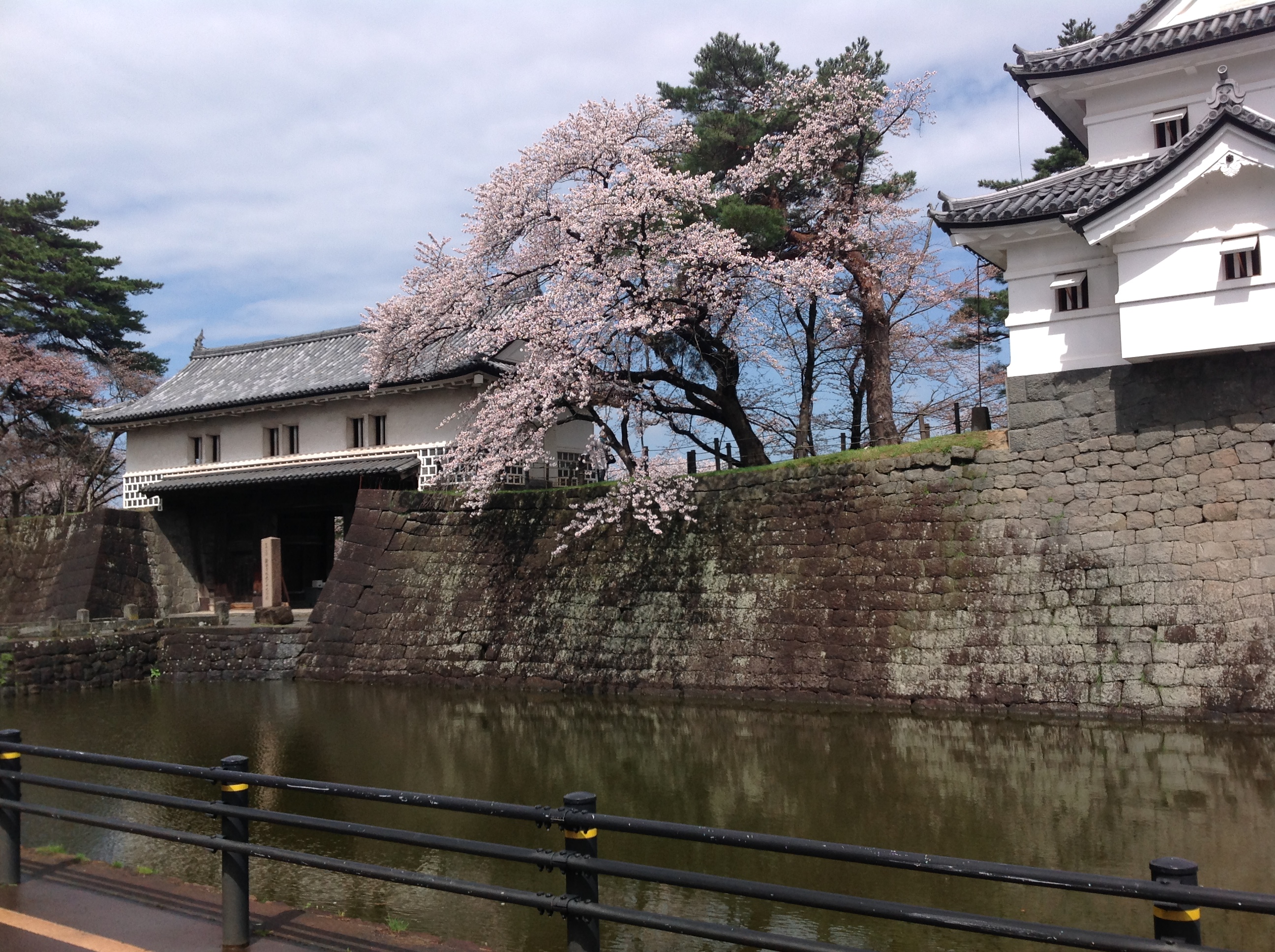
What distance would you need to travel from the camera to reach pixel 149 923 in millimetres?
4363

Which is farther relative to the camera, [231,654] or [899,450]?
[231,654]

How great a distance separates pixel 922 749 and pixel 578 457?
1251 cm

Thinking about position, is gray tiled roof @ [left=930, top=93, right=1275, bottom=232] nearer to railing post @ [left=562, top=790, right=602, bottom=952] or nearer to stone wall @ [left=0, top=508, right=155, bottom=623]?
railing post @ [left=562, top=790, right=602, bottom=952]

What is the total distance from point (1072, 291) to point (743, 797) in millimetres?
8282

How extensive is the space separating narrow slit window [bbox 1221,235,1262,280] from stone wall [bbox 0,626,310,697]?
54.4 ft

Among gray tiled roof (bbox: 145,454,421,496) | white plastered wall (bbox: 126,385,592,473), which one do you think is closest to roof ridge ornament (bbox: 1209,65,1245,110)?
white plastered wall (bbox: 126,385,592,473)

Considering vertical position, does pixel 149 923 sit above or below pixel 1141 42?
below

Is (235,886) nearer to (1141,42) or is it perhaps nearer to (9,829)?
(9,829)

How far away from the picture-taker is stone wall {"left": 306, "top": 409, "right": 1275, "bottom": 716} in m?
11.1

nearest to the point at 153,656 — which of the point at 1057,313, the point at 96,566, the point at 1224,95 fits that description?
the point at 96,566

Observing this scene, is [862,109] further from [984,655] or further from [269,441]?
[269,441]

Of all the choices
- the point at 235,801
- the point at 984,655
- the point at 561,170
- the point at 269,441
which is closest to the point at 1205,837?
the point at 984,655

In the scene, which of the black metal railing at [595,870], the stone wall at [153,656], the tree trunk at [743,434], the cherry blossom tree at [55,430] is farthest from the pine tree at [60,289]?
the black metal railing at [595,870]

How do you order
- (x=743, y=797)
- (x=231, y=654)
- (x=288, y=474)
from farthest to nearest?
(x=288, y=474)
(x=231, y=654)
(x=743, y=797)
